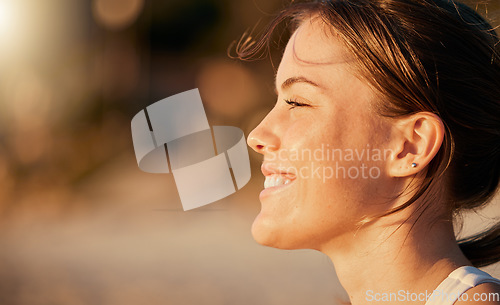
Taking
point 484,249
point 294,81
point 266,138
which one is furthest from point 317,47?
point 484,249

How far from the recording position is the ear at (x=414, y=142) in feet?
4.26

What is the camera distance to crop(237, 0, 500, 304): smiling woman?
130 cm

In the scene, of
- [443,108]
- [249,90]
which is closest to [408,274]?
[443,108]

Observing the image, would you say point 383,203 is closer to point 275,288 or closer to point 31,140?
point 275,288

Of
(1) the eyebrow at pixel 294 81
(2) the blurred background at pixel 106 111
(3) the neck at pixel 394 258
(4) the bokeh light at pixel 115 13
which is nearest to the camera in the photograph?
(3) the neck at pixel 394 258

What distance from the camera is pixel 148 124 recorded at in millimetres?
2543

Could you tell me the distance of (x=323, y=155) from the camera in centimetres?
131

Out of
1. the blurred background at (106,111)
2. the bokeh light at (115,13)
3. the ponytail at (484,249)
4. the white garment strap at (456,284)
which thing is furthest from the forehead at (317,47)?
the bokeh light at (115,13)

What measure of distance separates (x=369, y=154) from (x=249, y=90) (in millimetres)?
3621

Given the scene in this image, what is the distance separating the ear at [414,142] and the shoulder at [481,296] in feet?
1.04

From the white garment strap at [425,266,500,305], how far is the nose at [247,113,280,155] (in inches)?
21.8

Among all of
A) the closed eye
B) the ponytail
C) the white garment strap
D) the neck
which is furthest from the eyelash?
the ponytail

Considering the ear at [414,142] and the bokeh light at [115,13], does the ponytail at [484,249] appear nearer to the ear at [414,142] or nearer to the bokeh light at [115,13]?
the ear at [414,142]

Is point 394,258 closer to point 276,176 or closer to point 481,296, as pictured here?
point 481,296
